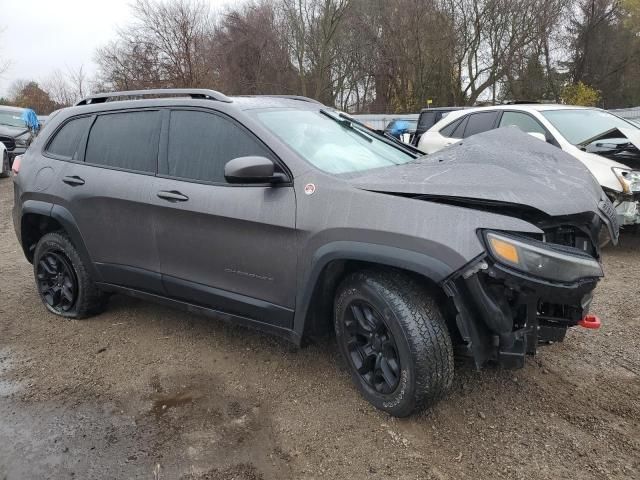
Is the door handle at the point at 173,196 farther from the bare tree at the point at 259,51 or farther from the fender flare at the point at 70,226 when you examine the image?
the bare tree at the point at 259,51

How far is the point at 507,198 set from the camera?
242 centimetres

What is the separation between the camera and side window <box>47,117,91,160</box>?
4098 millimetres

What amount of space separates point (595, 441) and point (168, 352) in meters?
2.69

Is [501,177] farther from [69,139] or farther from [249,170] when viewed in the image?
[69,139]

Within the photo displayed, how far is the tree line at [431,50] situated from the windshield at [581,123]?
2204cm

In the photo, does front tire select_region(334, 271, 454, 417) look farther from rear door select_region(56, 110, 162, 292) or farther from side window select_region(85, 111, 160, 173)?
side window select_region(85, 111, 160, 173)

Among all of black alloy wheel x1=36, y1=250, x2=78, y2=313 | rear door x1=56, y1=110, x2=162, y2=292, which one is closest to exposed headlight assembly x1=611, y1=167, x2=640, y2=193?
rear door x1=56, y1=110, x2=162, y2=292

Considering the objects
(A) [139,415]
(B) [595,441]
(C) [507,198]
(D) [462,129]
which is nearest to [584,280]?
(C) [507,198]

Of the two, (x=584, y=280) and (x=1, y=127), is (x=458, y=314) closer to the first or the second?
(x=584, y=280)

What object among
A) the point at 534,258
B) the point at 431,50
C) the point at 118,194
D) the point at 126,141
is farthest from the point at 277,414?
the point at 431,50

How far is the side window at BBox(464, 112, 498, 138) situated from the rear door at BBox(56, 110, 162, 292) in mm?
5391

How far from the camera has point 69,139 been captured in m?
4.17

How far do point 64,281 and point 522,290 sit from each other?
11.9 ft

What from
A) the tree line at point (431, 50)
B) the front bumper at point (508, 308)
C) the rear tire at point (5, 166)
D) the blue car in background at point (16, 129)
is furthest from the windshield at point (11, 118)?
the front bumper at point (508, 308)
